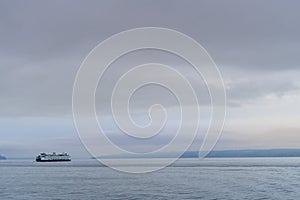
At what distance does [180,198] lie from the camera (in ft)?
260

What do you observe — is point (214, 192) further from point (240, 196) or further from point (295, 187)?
point (295, 187)

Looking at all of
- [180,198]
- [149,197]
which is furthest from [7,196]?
[180,198]

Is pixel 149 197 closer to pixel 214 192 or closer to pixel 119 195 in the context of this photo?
pixel 119 195

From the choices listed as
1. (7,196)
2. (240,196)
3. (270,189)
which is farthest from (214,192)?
(7,196)

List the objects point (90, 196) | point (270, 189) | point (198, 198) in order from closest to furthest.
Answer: point (198, 198), point (90, 196), point (270, 189)

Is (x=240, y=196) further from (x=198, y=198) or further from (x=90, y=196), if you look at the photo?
(x=90, y=196)

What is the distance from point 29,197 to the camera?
8550 cm

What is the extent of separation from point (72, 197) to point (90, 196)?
3.68 m

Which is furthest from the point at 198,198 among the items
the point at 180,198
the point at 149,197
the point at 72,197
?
the point at 72,197

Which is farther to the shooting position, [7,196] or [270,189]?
[270,189]

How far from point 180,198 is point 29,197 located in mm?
27710

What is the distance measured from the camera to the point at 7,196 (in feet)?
289

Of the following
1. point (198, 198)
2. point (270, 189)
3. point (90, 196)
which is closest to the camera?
point (198, 198)

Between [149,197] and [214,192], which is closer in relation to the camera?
[149,197]
